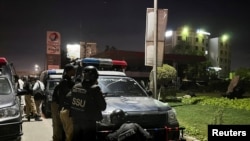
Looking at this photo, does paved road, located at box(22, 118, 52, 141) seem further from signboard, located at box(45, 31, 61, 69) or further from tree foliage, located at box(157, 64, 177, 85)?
tree foliage, located at box(157, 64, 177, 85)

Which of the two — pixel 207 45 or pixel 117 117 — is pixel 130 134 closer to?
pixel 117 117

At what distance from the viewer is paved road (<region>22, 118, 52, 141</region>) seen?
977 centimetres

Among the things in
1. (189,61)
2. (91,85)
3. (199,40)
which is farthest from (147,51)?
(199,40)

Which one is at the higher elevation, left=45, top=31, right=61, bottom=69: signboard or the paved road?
left=45, top=31, right=61, bottom=69: signboard

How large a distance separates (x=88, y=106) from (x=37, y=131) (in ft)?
20.3

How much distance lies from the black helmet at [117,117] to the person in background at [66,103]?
74 cm

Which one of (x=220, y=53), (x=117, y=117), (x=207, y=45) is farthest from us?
(x=207, y=45)

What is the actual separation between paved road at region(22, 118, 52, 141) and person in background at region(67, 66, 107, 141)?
4443 millimetres

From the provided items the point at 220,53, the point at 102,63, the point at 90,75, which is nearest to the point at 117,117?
the point at 90,75

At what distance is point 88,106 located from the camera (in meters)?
5.26

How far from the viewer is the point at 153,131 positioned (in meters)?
6.57

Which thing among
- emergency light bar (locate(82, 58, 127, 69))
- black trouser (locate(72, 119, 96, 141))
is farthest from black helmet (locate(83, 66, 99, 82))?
emergency light bar (locate(82, 58, 127, 69))

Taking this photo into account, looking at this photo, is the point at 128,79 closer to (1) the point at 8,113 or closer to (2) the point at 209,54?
(1) the point at 8,113

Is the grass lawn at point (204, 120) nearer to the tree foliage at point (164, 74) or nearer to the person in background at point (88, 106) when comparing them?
the person in background at point (88, 106)
